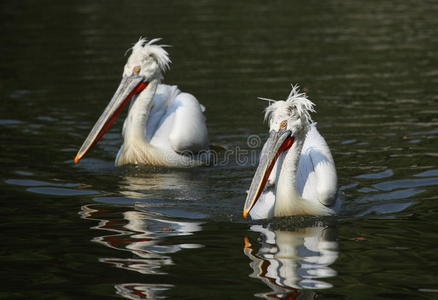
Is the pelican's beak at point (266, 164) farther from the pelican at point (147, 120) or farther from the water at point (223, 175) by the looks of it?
the pelican at point (147, 120)

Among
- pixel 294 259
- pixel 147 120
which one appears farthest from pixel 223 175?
pixel 294 259

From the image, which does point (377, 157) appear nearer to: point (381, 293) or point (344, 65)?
point (381, 293)

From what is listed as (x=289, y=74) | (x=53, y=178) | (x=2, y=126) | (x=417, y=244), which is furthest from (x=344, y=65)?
(x=417, y=244)

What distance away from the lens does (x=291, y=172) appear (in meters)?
6.49

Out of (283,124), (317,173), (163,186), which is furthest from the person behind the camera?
(163,186)

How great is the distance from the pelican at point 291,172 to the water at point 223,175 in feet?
0.48

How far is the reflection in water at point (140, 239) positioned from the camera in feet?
17.0

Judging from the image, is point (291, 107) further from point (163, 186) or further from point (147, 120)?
point (147, 120)

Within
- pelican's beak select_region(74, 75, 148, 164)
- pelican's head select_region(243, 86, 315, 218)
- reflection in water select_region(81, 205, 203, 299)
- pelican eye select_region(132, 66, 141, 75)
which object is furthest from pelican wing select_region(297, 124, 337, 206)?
pelican eye select_region(132, 66, 141, 75)

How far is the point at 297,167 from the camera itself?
6617 millimetres

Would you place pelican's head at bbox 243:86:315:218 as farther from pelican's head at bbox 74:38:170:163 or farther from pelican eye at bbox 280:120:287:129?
pelican's head at bbox 74:38:170:163

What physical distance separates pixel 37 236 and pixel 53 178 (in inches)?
73.2

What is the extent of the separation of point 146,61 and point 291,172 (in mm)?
2921

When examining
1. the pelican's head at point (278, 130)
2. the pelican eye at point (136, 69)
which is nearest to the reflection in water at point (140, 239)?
the pelican's head at point (278, 130)
